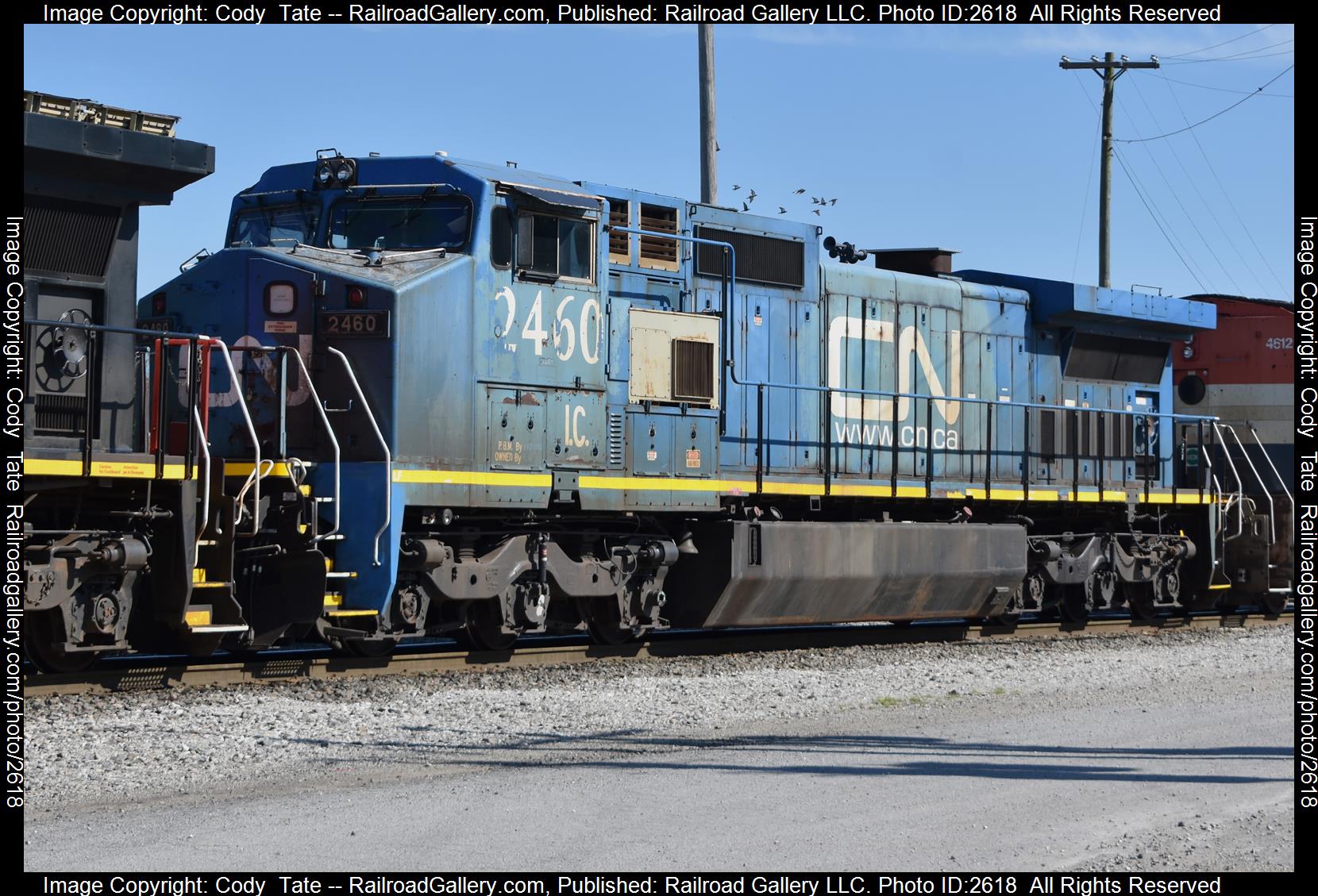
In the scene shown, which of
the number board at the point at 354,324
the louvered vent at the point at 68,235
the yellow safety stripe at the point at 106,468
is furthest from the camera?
the number board at the point at 354,324

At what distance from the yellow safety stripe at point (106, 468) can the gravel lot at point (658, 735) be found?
4.45 feet

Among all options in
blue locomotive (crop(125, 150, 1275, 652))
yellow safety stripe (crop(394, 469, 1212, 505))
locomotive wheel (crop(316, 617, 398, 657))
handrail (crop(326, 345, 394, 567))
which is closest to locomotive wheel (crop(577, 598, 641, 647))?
blue locomotive (crop(125, 150, 1275, 652))

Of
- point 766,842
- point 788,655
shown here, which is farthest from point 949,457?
point 766,842

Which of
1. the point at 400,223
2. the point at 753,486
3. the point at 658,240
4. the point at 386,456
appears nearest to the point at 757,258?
the point at 658,240

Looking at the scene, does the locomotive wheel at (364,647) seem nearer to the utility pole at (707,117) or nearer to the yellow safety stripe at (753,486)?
the yellow safety stripe at (753,486)

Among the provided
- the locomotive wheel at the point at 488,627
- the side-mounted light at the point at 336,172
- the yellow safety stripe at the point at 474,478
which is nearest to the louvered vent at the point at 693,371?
the yellow safety stripe at the point at 474,478

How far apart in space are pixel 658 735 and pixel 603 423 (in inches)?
147

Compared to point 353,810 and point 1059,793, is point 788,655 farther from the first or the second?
point 353,810

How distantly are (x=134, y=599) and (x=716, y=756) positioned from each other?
395 cm

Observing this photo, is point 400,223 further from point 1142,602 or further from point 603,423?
point 1142,602

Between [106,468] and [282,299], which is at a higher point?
[282,299]

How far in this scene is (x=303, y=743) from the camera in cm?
790

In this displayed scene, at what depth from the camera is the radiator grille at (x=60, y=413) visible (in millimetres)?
8523

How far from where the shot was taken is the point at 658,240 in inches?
488
